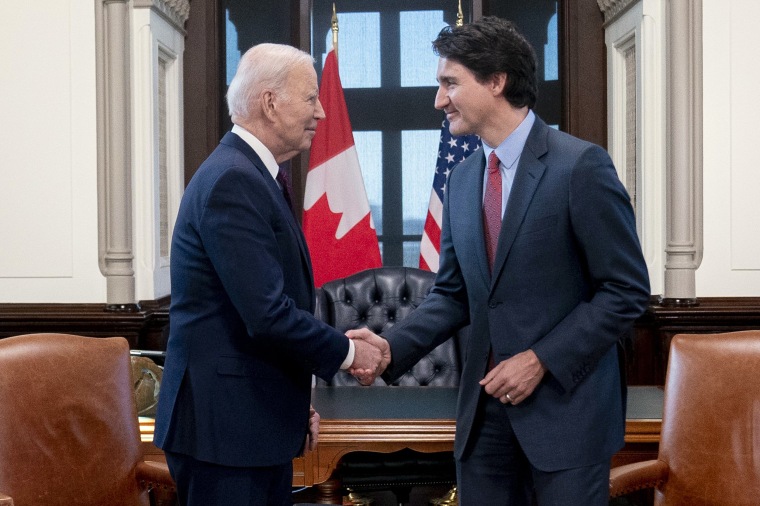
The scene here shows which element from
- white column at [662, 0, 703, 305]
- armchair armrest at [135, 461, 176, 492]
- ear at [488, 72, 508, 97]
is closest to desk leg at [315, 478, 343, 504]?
armchair armrest at [135, 461, 176, 492]

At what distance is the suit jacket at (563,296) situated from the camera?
5.92 ft

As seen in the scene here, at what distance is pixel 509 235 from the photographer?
186 cm

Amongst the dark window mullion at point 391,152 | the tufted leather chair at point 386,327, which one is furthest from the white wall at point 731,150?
the dark window mullion at point 391,152

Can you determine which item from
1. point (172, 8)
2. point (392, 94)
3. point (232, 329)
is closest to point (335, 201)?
point (392, 94)

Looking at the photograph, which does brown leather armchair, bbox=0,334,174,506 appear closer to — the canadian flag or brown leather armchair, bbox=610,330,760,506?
brown leather armchair, bbox=610,330,760,506

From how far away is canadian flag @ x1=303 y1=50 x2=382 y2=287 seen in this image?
4793 millimetres

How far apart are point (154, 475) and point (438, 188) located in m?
2.74

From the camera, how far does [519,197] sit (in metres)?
1.88

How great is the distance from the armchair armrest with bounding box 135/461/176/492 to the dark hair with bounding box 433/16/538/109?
4.07 ft

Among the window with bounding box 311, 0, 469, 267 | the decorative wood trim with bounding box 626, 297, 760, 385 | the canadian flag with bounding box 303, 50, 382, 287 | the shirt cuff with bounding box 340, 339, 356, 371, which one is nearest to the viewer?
the shirt cuff with bounding box 340, 339, 356, 371

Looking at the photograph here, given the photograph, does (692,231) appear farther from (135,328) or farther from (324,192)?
(135,328)

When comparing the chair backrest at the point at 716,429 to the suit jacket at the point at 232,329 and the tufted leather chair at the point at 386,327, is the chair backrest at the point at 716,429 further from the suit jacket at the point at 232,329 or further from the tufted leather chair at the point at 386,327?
the suit jacket at the point at 232,329

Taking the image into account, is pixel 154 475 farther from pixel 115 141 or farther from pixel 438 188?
pixel 438 188

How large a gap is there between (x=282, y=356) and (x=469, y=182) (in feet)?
1.78
